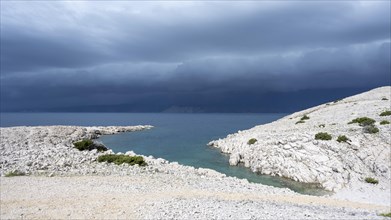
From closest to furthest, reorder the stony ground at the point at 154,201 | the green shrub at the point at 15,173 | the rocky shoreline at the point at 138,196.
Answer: the stony ground at the point at 154,201 < the rocky shoreline at the point at 138,196 < the green shrub at the point at 15,173

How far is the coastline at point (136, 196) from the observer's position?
19594mm

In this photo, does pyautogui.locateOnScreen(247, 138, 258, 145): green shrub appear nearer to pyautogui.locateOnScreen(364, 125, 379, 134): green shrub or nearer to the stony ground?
pyautogui.locateOnScreen(364, 125, 379, 134): green shrub

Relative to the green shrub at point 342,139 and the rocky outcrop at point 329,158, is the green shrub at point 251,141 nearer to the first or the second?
the rocky outcrop at point 329,158

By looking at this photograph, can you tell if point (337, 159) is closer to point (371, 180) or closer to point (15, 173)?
point (371, 180)

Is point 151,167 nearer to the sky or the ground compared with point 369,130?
nearer to the ground

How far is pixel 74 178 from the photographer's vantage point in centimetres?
2975

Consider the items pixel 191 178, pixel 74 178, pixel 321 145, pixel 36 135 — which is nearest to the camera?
pixel 74 178

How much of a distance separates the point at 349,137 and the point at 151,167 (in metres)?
25.8

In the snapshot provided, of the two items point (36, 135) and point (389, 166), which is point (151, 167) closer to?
point (389, 166)

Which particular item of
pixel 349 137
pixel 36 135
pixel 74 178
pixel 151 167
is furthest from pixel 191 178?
pixel 36 135

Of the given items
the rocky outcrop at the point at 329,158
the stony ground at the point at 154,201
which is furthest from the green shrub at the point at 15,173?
the rocky outcrop at the point at 329,158

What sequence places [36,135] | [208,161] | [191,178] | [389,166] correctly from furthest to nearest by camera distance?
[36,135] → [208,161] → [389,166] → [191,178]

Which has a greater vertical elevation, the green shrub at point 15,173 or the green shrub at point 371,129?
the green shrub at point 371,129

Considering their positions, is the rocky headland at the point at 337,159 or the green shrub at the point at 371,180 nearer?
the rocky headland at the point at 337,159
